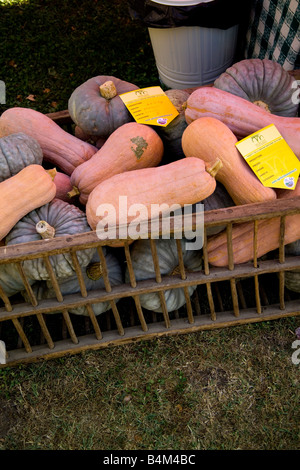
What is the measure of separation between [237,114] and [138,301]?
33.3 inches

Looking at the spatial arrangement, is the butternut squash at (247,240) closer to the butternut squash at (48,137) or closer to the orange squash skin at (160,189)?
the orange squash skin at (160,189)

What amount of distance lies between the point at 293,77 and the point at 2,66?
243 centimetres

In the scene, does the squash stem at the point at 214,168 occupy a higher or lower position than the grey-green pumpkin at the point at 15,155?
lower

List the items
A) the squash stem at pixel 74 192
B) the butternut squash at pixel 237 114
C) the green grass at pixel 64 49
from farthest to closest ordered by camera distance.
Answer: the green grass at pixel 64 49 → the squash stem at pixel 74 192 → the butternut squash at pixel 237 114

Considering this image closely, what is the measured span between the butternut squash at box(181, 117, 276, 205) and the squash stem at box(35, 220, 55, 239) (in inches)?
24.4

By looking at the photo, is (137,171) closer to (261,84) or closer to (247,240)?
(247,240)

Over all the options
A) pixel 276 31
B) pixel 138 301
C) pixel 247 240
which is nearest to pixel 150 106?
pixel 247 240

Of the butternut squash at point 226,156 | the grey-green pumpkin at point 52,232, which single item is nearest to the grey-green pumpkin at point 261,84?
the butternut squash at point 226,156

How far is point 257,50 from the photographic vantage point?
2.94 meters

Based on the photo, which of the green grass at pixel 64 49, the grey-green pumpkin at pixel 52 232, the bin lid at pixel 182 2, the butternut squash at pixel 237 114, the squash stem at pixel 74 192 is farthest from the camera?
the green grass at pixel 64 49

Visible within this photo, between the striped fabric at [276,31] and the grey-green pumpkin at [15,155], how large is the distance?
61.0 inches

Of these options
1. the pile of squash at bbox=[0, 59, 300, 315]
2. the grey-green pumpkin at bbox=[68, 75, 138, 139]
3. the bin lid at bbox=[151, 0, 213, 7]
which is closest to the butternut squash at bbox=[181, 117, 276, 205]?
the pile of squash at bbox=[0, 59, 300, 315]

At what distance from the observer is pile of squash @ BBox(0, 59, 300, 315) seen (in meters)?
1.75

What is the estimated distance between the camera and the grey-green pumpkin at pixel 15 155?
1852 millimetres
